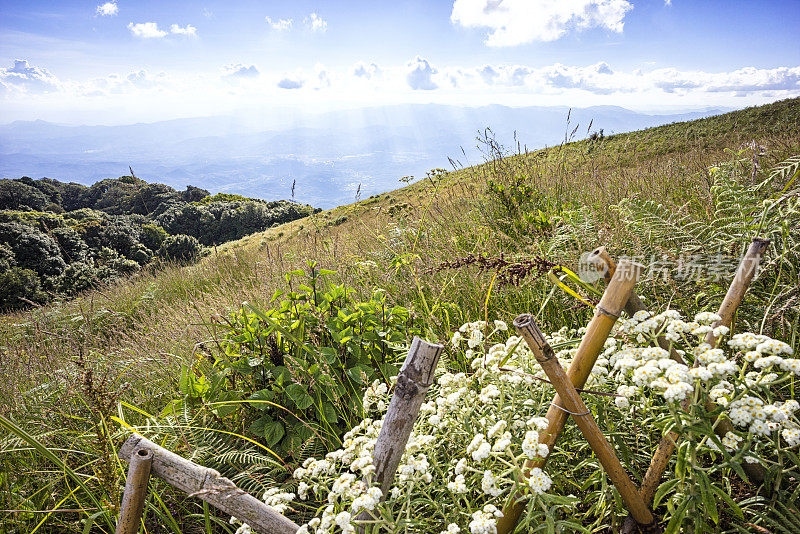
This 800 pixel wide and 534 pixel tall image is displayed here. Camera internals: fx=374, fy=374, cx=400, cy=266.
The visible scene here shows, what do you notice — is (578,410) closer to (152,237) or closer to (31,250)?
(31,250)

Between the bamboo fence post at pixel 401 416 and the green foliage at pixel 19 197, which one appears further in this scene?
the green foliage at pixel 19 197

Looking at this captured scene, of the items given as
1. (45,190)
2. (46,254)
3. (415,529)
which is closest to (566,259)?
(415,529)

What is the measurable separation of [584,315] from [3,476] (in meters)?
3.85

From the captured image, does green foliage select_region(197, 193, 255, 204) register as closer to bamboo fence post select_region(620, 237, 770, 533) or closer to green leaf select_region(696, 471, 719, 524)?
bamboo fence post select_region(620, 237, 770, 533)

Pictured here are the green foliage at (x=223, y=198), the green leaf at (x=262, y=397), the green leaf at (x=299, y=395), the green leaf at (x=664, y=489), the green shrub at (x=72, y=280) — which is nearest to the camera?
the green leaf at (x=664, y=489)

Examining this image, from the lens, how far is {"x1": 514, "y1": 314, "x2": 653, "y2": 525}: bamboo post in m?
1.25

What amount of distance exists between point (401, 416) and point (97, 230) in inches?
1207

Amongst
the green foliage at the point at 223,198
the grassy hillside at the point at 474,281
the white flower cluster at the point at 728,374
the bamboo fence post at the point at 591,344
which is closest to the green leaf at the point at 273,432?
the grassy hillside at the point at 474,281

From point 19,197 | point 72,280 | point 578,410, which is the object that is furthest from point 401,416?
point 19,197

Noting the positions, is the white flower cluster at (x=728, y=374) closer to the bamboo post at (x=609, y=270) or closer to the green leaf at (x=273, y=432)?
the bamboo post at (x=609, y=270)

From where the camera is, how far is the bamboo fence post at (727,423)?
1324mm

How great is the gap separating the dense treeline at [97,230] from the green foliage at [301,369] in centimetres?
720

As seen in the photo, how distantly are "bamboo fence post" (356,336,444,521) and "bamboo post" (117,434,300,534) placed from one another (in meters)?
0.43

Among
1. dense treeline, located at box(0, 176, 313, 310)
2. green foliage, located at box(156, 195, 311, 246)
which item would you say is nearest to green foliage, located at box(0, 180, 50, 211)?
dense treeline, located at box(0, 176, 313, 310)
